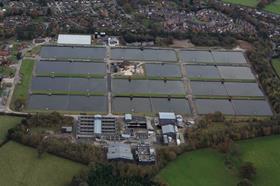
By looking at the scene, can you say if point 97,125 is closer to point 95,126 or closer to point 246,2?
point 95,126

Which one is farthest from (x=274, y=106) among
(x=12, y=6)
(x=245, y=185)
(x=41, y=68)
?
(x=12, y=6)

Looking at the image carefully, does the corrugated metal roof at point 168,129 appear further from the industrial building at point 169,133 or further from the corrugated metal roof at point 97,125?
the corrugated metal roof at point 97,125

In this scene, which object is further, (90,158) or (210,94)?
(210,94)

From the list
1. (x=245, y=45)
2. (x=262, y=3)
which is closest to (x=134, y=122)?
(x=245, y=45)

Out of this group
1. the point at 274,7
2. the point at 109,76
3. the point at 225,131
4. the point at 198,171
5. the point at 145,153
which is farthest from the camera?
the point at 274,7

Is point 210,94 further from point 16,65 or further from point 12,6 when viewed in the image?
point 12,6

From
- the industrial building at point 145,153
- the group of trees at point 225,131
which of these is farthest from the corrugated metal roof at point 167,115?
the industrial building at point 145,153
